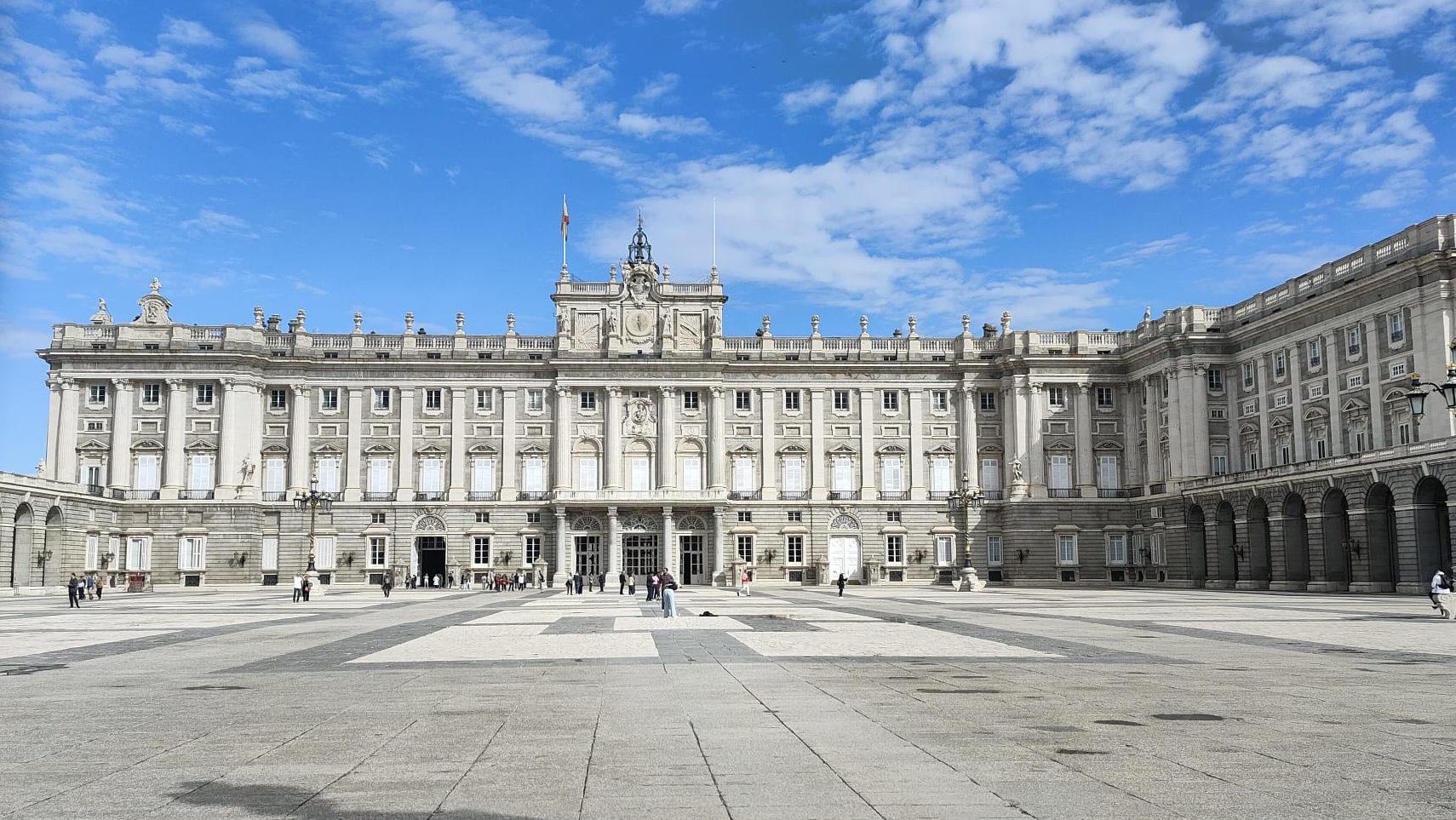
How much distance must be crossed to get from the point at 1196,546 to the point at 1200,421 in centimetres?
736

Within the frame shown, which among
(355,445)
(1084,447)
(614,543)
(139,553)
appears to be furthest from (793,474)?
(139,553)

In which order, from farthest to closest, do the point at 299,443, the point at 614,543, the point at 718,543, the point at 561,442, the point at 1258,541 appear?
the point at 561,442, the point at 718,543, the point at 299,443, the point at 614,543, the point at 1258,541

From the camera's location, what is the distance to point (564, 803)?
8836 mm

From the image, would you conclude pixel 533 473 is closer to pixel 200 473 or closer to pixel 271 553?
pixel 271 553

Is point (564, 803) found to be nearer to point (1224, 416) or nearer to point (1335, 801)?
point (1335, 801)

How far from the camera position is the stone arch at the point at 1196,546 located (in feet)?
228

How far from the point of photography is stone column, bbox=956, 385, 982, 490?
80.9m

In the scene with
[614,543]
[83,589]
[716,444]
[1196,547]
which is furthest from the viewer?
[716,444]

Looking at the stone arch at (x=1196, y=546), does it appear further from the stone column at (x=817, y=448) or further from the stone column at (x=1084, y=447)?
the stone column at (x=817, y=448)

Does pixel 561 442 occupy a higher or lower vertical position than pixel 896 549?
higher

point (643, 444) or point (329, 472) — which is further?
point (643, 444)

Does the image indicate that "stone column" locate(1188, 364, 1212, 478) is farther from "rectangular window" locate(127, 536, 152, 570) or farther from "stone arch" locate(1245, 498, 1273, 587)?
"rectangular window" locate(127, 536, 152, 570)

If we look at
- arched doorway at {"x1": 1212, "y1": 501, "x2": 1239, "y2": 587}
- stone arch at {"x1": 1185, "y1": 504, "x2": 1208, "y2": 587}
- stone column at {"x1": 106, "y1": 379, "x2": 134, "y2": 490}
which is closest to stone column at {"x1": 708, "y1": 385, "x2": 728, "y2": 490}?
stone arch at {"x1": 1185, "y1": 504, "x2": 1208, "y2": 587}

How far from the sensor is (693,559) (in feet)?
262
